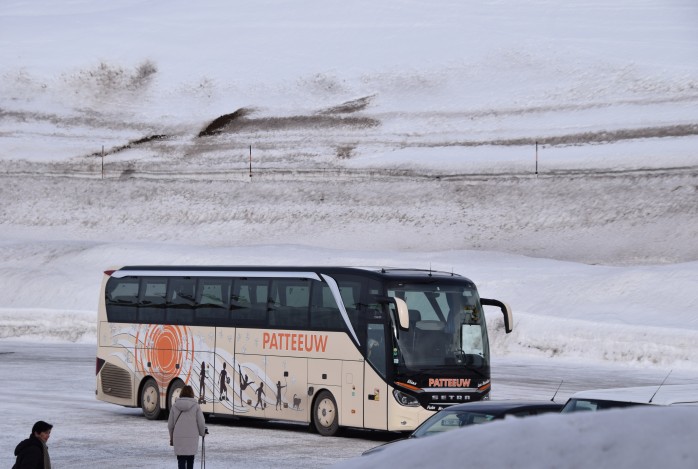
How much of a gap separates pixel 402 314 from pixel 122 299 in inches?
291

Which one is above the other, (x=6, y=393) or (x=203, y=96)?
(x=203, y=96)

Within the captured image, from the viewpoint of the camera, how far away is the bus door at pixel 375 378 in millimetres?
20578

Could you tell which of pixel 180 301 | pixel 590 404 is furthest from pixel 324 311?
pixel 590 404

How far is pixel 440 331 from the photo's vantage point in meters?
21.2

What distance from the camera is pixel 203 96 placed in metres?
88.1

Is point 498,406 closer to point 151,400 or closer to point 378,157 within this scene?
point 151,400

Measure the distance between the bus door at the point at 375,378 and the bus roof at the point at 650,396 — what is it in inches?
353

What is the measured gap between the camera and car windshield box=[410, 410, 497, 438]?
12585 mm

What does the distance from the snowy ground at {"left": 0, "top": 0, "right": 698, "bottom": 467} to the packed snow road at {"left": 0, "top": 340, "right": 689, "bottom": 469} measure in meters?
0.47

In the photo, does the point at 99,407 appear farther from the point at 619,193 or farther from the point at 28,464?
the point at 619,193

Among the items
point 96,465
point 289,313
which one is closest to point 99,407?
point 289,313

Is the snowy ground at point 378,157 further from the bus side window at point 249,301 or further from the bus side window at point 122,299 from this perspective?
the bus side window at point 249,301

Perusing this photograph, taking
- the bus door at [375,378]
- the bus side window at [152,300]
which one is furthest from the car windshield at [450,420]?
the bus side window at [152,300]

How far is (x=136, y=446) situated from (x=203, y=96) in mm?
69638
